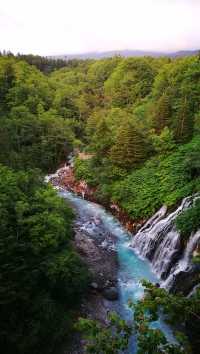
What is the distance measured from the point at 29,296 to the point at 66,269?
1.96 metres

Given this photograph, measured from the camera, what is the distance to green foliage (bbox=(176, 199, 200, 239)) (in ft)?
54.9

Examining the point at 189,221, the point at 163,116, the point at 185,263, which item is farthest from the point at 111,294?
the point at 163,116

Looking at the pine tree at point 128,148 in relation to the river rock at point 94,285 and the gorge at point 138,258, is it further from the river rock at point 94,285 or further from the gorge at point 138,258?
the river rock at point 94,285

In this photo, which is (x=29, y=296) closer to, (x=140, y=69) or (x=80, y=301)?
(x=80, y=301)

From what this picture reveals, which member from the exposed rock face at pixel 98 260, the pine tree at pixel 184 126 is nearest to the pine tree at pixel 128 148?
the pine tree at pixel 184 126

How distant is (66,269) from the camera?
14023mm

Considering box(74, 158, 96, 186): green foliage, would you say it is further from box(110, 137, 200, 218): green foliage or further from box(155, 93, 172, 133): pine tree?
box(155, 93, 172, 133): pine tree

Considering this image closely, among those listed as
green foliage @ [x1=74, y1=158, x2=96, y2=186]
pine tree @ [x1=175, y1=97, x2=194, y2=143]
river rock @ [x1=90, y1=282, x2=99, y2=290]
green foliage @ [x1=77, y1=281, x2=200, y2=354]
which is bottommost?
river rock @ [x1=90, y1=282, x2=99, y2=290]

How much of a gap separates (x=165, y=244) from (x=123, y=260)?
2897 mm

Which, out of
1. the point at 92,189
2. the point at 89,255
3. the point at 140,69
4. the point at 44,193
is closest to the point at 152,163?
the point at 92,189

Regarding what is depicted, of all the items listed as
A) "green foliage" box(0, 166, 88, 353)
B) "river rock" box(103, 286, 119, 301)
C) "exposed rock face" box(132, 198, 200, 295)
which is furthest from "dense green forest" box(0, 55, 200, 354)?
"river rock" box(103, 286, 119, 301)

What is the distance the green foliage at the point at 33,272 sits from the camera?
1178 cm

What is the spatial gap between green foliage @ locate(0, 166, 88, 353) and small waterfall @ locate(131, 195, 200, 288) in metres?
4.76

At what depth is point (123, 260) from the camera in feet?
64.6
